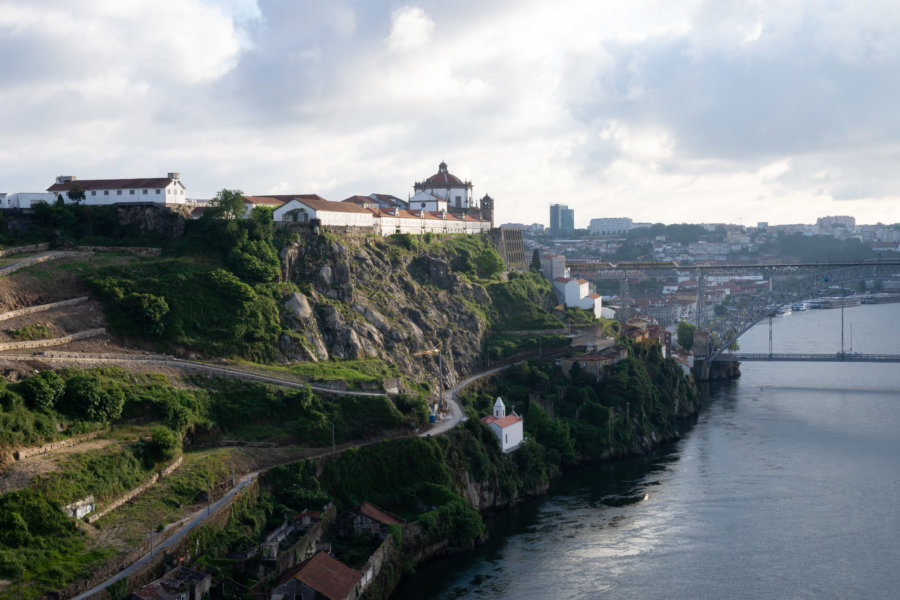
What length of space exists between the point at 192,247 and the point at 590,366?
73.5 feet

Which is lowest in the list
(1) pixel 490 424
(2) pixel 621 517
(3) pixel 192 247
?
(2) pixel 621 517

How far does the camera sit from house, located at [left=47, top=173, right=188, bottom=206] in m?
49.9

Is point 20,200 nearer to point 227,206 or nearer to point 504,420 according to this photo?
point 227,206

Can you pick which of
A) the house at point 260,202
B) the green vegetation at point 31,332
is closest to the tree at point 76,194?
the house at point 260,202

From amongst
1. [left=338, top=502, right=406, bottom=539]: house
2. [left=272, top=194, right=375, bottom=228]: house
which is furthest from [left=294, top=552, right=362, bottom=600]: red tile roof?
[left=272, top=194, right=375, bottom=228]: house

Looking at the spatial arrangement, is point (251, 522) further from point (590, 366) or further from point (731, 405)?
point (731, 405)

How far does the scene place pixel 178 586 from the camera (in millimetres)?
24859

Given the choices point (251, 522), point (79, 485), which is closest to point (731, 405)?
point (251, 522)

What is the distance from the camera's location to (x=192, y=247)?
155ft

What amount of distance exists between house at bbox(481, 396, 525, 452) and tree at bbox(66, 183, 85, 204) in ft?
78.3

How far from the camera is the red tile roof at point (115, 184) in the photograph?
50031mm

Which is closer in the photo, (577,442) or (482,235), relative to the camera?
(577,442)

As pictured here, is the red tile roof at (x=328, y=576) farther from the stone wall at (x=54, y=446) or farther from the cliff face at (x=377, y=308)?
the cliff face at (x=377, y=308)

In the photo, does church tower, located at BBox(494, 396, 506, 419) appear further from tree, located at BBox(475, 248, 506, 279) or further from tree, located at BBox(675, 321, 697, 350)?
tree, located at BBox(675, 321, 697, 350)
